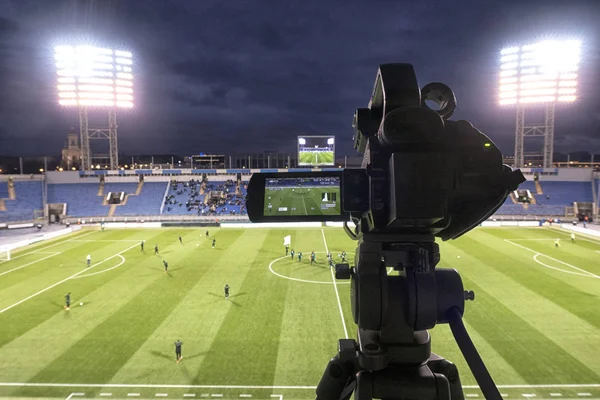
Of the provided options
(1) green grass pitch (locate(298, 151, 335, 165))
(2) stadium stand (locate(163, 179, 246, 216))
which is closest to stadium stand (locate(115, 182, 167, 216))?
→ (2) stadium stand (locate(163, 179, 246, 216))

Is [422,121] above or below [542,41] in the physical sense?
below

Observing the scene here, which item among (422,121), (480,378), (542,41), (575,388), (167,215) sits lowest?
(575,388)

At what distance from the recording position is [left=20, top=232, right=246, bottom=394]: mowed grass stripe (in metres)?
13.6

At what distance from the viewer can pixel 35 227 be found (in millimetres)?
45844

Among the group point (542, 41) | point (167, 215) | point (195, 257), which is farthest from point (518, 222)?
point (167, 215)

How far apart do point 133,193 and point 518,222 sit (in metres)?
56.7

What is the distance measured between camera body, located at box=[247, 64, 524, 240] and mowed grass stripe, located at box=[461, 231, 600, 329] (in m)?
21.2

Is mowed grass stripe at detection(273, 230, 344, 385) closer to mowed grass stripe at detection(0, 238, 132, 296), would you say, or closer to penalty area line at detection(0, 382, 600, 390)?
penalty area line at detection(0, 382, 600, 390)

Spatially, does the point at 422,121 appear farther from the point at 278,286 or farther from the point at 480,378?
the point at 278,286

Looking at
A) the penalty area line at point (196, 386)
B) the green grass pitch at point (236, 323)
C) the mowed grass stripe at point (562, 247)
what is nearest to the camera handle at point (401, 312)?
the green grass pitch at point (236, 323)

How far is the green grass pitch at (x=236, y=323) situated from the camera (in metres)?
13.1

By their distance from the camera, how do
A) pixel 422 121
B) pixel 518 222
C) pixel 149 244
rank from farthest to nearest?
1. pixel 518 222
2. pixel 149 244
3. pixel 422 121

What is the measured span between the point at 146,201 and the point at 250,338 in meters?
44.7

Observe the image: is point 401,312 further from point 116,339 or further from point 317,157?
point 317,157
